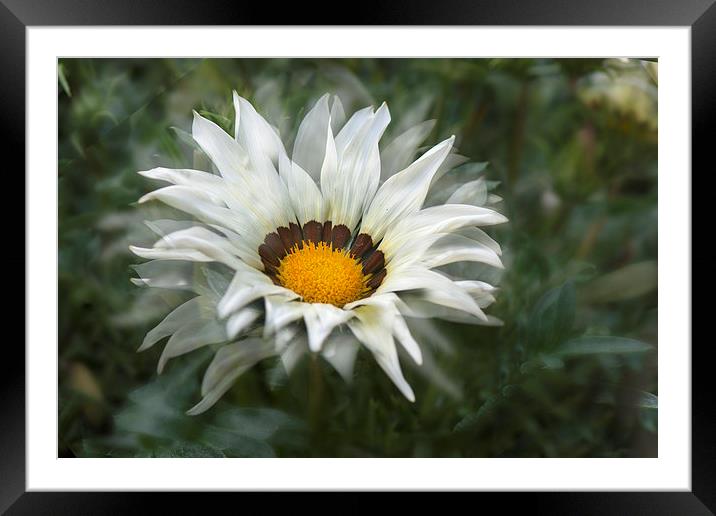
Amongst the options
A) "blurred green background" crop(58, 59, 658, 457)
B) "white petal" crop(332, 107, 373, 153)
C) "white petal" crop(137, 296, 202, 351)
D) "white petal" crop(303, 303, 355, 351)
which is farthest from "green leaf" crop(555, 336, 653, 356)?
"white petal" crop(137, 296, 202, 351)

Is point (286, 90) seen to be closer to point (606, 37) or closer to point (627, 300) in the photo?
point (606, 37)

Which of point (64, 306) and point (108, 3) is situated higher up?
point (108, 3)

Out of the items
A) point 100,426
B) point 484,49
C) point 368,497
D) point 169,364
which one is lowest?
point 368,497

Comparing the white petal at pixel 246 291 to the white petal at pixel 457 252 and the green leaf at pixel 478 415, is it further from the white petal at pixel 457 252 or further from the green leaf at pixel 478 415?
the green leaf at pixel 478 415

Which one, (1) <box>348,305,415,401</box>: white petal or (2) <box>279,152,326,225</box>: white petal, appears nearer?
(1) <box>348,305,415,401</box>: white petal

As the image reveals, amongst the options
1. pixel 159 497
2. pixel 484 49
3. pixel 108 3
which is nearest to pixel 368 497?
pixel 159 497

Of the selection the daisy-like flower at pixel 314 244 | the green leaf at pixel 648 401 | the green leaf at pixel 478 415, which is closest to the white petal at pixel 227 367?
the daisy-like flower at pixel 314 244

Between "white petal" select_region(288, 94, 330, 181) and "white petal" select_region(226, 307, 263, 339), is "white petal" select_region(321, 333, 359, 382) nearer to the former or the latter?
"white petal" select_region(226, 307, 263, 339)
